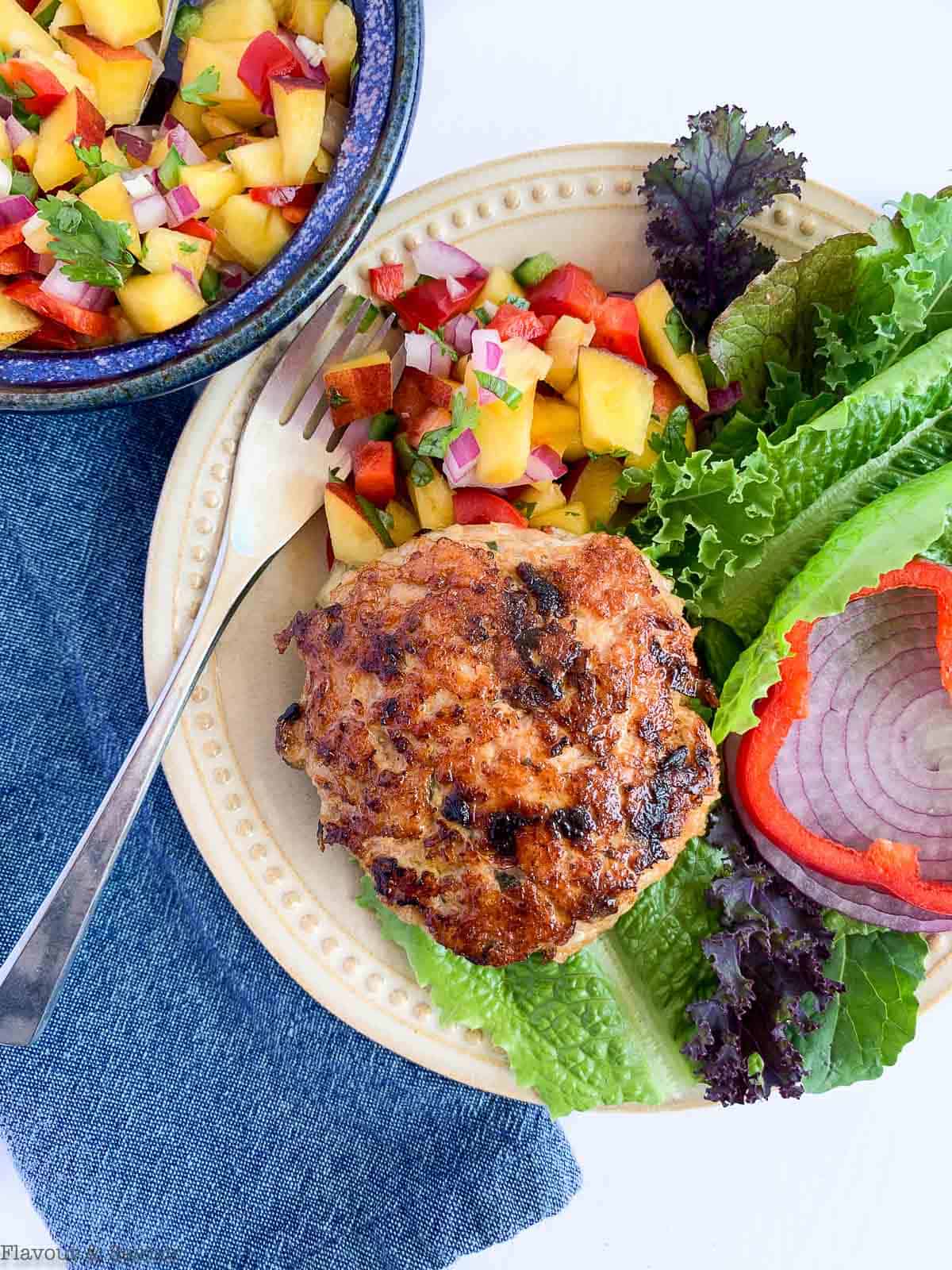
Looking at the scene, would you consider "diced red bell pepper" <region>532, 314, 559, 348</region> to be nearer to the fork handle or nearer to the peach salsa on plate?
the peach salsa on plate

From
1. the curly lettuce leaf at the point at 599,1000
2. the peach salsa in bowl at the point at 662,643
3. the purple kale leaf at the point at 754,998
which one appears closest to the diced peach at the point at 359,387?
the peach salsa in bowl at the point at 662,643

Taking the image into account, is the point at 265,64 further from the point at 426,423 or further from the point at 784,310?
the point at 784,310

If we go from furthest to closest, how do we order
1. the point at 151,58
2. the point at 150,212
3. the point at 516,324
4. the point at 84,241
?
the point at 516,324 < the point at 151,58 < the point at 150,212 < the point at 84,241

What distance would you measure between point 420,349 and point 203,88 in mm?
734

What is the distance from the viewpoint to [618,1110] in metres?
2.71

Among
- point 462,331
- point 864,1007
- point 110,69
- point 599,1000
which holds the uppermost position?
point 110,69

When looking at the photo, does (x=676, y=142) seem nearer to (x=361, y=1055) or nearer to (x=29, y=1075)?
(x=361, y=1055)

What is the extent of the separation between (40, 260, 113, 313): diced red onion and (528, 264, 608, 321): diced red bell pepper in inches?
41.0

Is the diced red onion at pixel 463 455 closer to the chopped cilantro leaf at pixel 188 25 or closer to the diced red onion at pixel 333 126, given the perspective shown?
the diced red onion at pixel 333 126

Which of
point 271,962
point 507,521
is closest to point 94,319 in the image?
point 507,521

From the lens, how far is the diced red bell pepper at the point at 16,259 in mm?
2357

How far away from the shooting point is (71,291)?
236cm

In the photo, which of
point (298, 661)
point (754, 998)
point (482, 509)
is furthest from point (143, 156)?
point (754, 998)

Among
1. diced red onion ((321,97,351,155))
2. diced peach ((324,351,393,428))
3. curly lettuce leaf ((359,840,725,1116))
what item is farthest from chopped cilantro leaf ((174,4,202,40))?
curly lettuce leaf ((359,840,725,1116))
